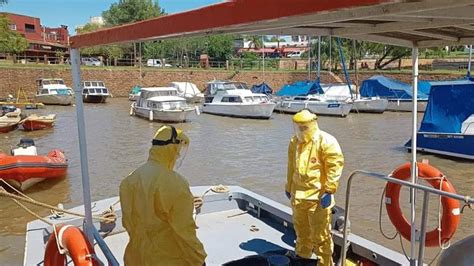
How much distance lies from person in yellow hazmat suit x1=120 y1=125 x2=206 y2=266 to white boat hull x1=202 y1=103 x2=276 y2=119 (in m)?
24.3

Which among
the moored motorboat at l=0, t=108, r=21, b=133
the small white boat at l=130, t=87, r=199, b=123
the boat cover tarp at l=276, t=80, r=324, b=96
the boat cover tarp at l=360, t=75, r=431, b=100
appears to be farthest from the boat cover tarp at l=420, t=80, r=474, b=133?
the moored motorboat at l=0, t=108, r=21, b=133

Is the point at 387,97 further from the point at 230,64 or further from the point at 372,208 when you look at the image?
the point at 230,64

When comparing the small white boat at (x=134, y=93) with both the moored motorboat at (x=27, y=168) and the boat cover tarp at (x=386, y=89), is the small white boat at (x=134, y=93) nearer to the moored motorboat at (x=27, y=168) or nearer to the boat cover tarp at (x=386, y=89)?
the boat cover tarp at (x=386, y=89)

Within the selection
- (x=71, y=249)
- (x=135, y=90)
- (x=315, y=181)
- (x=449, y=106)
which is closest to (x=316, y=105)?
(x=449, y=106)

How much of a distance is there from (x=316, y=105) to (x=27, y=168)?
20.3m

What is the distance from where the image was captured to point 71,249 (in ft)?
10.0

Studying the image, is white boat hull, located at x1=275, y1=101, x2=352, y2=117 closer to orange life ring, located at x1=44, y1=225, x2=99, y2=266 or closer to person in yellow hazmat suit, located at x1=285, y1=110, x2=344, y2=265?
person in yellow hazmat suit, located at x1=285, y1=110, x2=344, y2=265

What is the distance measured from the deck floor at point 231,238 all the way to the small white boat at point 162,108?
20314 mm

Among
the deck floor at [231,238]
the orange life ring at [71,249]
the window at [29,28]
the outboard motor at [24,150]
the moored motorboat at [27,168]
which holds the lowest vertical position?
the moored motorboat at [27,168]

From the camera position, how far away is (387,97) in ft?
100

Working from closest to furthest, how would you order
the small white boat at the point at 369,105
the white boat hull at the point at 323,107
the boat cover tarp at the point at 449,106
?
the boat cover tarp at the point at 449,106 < the white boat hull at the point at 323,107 < the small white boat at the point at 369,105

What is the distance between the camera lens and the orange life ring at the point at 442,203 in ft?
13.4

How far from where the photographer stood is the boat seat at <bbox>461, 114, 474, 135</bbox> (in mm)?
14553

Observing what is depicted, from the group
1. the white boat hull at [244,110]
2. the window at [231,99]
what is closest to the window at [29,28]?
the white boat hull at [244,110]
